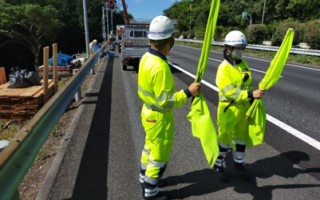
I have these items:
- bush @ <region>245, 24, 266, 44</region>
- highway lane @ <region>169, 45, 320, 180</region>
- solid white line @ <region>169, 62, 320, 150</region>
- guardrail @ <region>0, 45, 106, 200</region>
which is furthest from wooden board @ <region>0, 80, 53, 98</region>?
bush @ <region>245, 24, 266, 44</region>

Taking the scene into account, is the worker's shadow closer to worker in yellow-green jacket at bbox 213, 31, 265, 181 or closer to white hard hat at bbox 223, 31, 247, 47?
worker in yellow-green jacket at bbox 213, 31, 265, 181

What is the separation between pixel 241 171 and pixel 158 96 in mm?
1642

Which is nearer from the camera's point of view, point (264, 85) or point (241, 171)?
point (264, 85)

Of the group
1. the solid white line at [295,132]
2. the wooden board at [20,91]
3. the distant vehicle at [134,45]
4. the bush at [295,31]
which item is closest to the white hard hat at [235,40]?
the solid white line at [295,132]

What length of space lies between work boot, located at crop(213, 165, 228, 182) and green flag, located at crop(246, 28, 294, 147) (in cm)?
50

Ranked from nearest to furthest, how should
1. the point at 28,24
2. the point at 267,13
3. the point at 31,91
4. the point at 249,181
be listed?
the point at 249,181 → the point at 31,91 → the point at 28,24 → the point at 267,13

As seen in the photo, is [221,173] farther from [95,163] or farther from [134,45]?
[134,45]

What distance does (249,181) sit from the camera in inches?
130

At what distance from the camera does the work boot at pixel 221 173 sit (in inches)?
130

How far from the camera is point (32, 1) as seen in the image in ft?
214

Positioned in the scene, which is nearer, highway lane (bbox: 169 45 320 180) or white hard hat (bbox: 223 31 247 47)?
white hard hat (bbox: 223 31 247 47)

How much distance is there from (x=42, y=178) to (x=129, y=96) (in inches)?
172

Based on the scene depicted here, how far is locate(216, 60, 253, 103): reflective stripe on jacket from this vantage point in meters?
3.16

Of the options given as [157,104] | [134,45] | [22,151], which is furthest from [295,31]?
[22,151]
